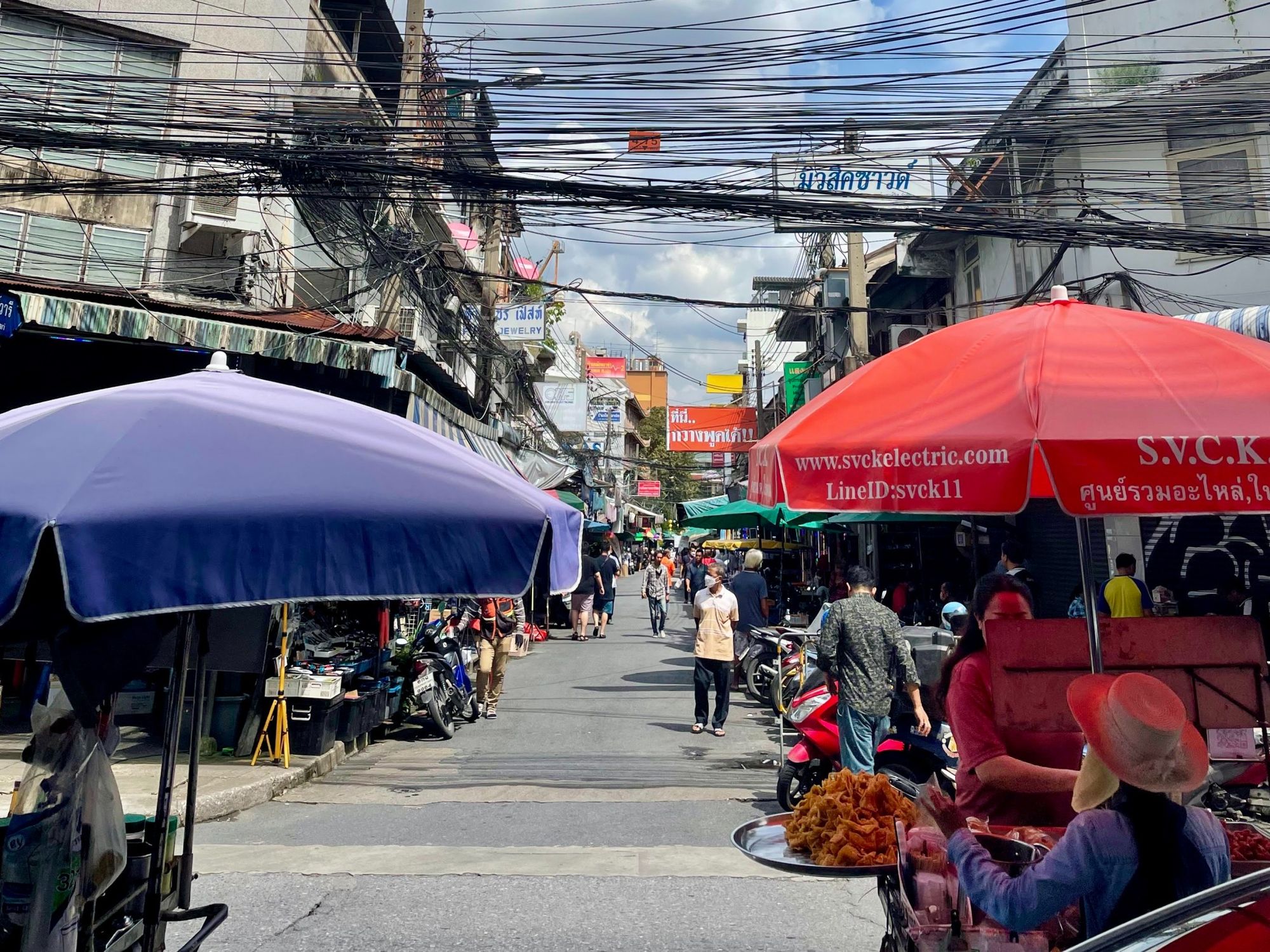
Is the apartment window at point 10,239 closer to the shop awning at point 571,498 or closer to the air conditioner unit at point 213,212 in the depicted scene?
the air conditioner unit at point 213,212

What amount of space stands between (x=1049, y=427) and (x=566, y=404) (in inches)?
993

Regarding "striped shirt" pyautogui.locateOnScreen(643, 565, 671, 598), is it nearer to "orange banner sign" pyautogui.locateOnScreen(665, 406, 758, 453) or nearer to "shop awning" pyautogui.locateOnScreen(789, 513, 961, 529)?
"shop awning" pyautogui.locateOnScreen(789, 513, 961, 529)

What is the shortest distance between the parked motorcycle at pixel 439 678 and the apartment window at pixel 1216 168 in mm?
11233

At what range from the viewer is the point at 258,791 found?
6785 mm

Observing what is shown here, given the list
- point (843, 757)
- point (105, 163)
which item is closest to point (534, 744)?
point (843, 757)

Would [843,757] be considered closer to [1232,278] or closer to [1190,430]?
[1190,430]

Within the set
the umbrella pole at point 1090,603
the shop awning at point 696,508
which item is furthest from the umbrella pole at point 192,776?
the shop awning at point 696,508

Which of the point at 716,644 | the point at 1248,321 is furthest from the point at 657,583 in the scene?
the point at 1248,321

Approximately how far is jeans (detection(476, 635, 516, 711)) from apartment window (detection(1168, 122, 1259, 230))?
1081 centimetres

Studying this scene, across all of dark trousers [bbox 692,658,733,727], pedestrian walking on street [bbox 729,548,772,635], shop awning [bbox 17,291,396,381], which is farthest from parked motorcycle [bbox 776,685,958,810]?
shop awning [bbox 17,291,396,381]

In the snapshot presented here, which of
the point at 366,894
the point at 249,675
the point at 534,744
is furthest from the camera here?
the point at 534,744

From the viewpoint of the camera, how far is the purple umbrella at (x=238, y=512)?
199 cm

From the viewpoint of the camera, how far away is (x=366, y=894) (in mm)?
4734

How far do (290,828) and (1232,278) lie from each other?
42.9ft
